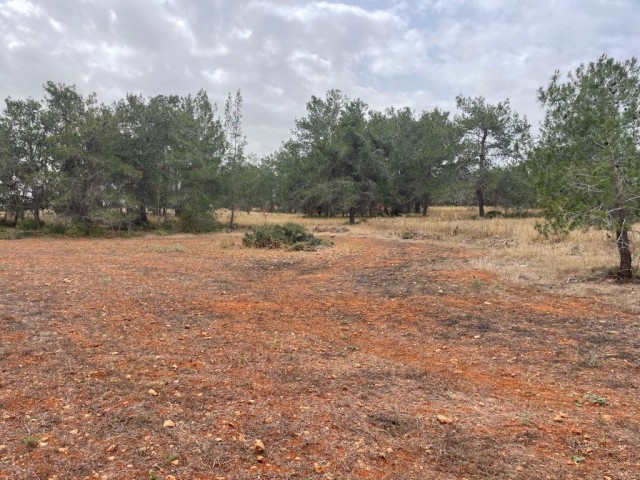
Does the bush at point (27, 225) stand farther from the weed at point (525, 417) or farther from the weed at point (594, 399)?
the weed at point (594, 399)

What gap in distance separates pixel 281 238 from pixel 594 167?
1045 cm

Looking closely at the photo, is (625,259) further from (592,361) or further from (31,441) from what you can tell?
(31,441)

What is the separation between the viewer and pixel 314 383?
4238 millimetres

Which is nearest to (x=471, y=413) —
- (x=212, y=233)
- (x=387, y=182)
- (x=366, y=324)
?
(x=366, y=324)

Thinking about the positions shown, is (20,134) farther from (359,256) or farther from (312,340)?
(312,340)

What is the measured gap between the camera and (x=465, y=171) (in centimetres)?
3158

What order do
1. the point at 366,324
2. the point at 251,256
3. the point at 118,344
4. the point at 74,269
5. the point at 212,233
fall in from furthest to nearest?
the point at 212,233
the point at 251,256
the point at 74,269
the point at 366,324
the point at 118,344

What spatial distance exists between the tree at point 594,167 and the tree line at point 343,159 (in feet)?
0.09

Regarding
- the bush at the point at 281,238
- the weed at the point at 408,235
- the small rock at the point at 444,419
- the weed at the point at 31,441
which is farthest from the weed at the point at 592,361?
the weed at the point at 408,235

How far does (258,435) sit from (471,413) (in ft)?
5.87

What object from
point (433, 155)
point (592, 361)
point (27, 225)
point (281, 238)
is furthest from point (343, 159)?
point (592, 361)

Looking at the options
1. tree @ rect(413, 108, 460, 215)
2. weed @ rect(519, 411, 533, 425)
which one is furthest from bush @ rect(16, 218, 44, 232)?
tree @ rect(413, 108, 460, 215)

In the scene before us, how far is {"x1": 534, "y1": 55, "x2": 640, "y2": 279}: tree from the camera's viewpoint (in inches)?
324

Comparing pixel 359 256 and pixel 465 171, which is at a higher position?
pixel 465 171
